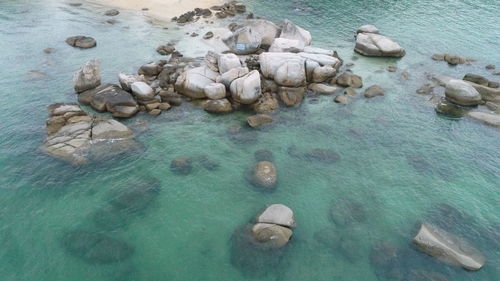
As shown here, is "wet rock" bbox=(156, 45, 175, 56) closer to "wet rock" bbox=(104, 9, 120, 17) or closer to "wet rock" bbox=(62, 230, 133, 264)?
"wet rock" bbox=(104, 9, 120, 17)

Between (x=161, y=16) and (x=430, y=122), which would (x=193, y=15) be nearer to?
(x=161, y=16)

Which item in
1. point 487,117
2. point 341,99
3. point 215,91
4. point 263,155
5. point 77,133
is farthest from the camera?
point 341,99

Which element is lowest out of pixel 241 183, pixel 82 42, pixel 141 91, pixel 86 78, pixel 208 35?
pixel 241 183

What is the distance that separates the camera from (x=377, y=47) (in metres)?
37.1

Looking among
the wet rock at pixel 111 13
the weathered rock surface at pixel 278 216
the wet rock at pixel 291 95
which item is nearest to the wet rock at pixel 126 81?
the wet rock at pixel 291 95

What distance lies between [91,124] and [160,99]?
6046mm

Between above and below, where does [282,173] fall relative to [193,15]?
below

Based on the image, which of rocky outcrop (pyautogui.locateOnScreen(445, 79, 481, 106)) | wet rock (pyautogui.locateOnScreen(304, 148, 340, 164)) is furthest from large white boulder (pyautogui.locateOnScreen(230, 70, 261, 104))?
rocky outcrop (pyautogui.locateOnScreen(445, 79, 481, 106))

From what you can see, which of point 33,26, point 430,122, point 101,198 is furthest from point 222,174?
point 33,26

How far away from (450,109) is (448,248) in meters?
16.0

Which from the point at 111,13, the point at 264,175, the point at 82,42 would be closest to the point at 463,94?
the point at 264,175

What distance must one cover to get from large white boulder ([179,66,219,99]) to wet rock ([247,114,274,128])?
5.20 m

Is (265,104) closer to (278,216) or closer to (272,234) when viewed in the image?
(278,216)

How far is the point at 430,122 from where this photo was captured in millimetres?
27109
